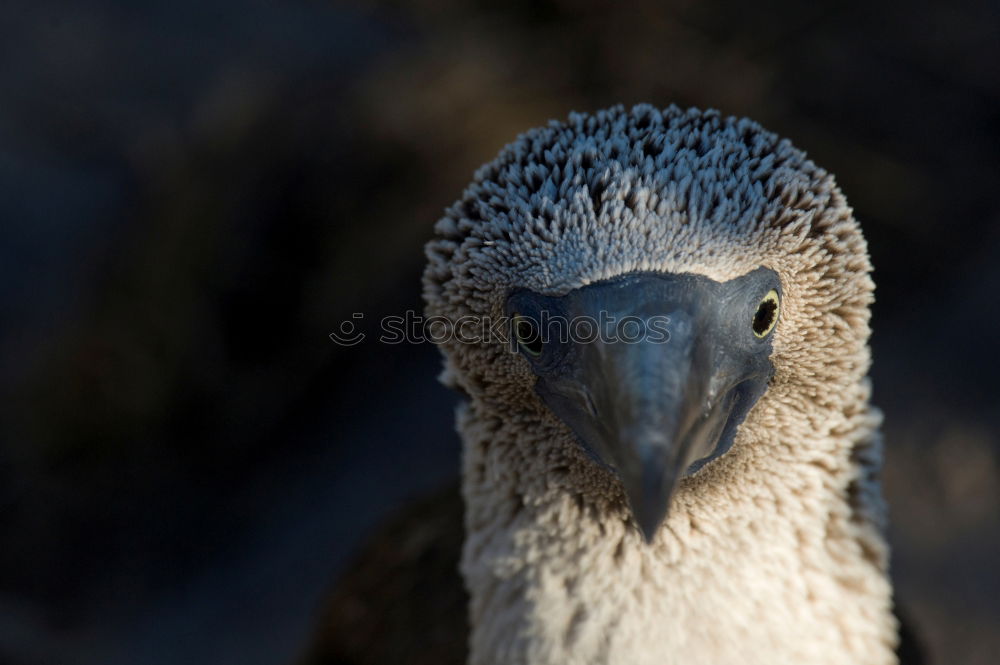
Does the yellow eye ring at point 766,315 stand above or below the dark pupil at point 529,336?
above

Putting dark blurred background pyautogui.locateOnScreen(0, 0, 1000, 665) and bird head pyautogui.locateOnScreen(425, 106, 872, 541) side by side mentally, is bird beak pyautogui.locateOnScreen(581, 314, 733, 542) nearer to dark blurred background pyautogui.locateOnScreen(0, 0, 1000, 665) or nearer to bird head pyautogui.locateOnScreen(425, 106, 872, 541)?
bird head pyautogui.locateOnScreen(425, 106, 872, 541)

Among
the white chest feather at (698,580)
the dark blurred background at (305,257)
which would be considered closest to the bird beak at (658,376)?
the white chest feather at (698,580)

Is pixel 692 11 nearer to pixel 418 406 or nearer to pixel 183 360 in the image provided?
pixel 418 406

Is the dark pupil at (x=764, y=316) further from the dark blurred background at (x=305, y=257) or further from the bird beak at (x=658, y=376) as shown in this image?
the dark blurred background at (x=305, y=257)

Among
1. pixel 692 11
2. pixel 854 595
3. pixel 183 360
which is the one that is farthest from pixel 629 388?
pixel 692 11

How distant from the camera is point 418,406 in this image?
6660mm

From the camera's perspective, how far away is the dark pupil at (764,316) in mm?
2666

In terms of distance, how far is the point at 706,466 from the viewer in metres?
2.78

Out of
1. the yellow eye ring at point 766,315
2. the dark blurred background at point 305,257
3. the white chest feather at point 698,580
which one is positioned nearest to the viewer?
the yellow eye ring at point 766,315

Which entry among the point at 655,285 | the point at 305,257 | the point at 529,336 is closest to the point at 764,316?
the point at 655,285

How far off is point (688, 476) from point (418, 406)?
4019 millimetres

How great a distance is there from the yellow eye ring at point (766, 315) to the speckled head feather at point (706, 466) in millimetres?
57

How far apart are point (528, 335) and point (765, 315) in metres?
0.64

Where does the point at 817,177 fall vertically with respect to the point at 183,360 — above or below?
above
